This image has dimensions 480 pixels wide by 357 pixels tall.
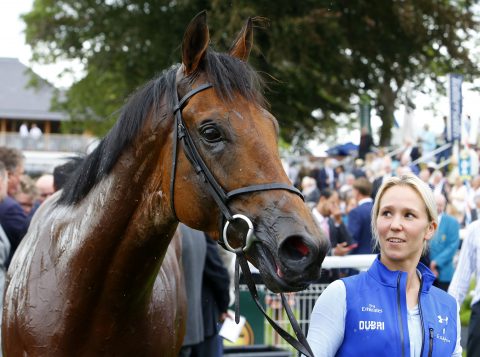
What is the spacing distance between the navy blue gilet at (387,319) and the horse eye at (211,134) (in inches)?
29.0

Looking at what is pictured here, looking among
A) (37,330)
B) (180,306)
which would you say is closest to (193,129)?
(37,330)

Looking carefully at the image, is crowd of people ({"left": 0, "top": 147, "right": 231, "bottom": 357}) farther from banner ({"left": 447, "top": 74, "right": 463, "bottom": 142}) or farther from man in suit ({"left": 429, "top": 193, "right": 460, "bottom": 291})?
banner ({"left": 447, "top": 74, "right": 463, "bottom": 142})

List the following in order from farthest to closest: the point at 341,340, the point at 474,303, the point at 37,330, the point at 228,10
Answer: the point at 228,10
the point at 474,303
the point at 37,330
the point at 341,340

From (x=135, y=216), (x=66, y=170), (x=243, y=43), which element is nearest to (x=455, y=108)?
(x=66, y=170)

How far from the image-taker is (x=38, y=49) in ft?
78.6

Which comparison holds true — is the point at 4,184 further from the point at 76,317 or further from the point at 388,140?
the point at 388,140

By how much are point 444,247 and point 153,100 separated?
610 cm

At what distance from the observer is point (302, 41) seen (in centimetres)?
1916

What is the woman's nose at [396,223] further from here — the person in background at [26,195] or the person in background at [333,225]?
the person in background at [26,195]

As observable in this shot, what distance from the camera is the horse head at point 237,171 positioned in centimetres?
255

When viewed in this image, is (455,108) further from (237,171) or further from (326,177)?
(237,171)

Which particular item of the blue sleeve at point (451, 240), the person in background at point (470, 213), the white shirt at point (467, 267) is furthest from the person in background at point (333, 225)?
the person in background at point (470, 213)

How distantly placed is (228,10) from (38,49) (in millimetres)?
8739

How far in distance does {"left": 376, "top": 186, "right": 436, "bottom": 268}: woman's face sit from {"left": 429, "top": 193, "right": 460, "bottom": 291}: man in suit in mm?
5634
